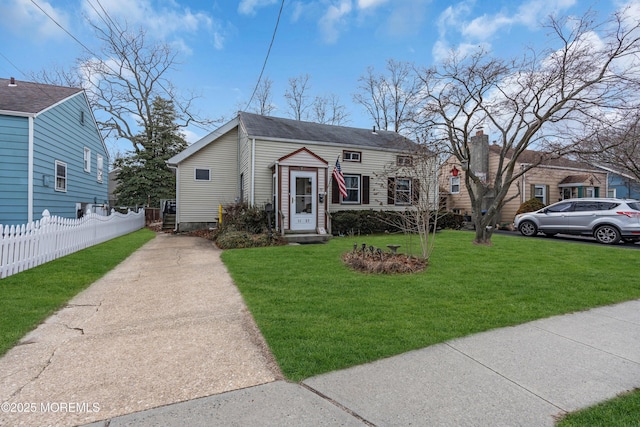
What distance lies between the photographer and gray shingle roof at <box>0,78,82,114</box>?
9977mm

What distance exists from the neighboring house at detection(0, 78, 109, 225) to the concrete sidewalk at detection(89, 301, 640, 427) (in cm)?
1145

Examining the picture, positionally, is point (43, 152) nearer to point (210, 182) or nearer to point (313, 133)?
point (210, 182)

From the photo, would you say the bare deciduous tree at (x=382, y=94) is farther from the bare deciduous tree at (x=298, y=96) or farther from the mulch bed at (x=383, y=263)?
the mulch bed at (x=383, y=263)

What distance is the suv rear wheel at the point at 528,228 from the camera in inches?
502

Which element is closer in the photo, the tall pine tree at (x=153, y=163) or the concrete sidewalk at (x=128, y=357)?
the concrete sidewalk at (x=128, y=357)

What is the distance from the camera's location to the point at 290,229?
11.4m

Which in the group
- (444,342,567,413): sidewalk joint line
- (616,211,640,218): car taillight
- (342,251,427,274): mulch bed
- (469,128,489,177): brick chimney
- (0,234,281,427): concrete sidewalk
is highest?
(469,128,489,177): brick chimney

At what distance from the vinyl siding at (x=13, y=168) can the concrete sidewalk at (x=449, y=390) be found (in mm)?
11385

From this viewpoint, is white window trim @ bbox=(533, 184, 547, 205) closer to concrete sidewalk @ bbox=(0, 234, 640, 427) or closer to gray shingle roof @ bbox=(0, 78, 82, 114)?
concrete sidewalk @ bbox=(0, 234, 640, 427)

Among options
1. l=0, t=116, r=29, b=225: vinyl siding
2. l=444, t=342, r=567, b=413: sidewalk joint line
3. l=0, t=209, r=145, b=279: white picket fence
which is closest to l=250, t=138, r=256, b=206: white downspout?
l=0, t=209, r=145, b=279: white picket fence

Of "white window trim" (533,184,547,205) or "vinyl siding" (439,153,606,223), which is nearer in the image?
"vinyl siding" (439,153,606,223)

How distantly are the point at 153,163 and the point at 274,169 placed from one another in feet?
55.6

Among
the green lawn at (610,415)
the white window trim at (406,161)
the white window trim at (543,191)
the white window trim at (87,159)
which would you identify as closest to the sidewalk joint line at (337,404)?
the green lawn at (610,415)

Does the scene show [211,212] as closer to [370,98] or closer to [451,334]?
[451,334]
